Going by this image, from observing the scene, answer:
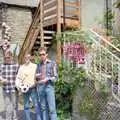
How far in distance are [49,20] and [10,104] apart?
4.43m

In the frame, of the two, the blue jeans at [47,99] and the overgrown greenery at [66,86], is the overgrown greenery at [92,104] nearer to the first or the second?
the overgrown greenery at [66,86]

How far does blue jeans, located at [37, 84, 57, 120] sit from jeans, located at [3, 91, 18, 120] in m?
0.74

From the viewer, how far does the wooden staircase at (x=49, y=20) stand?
11.9 m

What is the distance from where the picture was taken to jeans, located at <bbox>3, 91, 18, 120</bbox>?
338 inches

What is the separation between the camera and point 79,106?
8.92 meters

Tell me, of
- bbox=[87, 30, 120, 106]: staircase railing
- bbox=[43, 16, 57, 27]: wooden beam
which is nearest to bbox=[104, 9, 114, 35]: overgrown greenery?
bbox=[43, 16, 57, 27]: wooden beam

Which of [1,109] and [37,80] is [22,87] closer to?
[37,80]

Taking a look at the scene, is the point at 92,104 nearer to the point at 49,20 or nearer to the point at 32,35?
the point at 49,20

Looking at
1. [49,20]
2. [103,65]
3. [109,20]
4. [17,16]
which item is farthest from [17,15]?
[103,65]

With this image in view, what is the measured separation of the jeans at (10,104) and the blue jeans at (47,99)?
2.43 feet

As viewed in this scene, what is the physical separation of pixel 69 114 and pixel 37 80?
169 cm

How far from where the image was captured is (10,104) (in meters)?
8.63

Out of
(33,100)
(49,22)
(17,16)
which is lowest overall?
(33,100)

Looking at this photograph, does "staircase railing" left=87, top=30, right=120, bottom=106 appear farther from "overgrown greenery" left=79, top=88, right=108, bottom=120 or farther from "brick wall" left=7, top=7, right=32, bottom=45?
"brick wall" left=7, top=7, right=32, bottom=45
